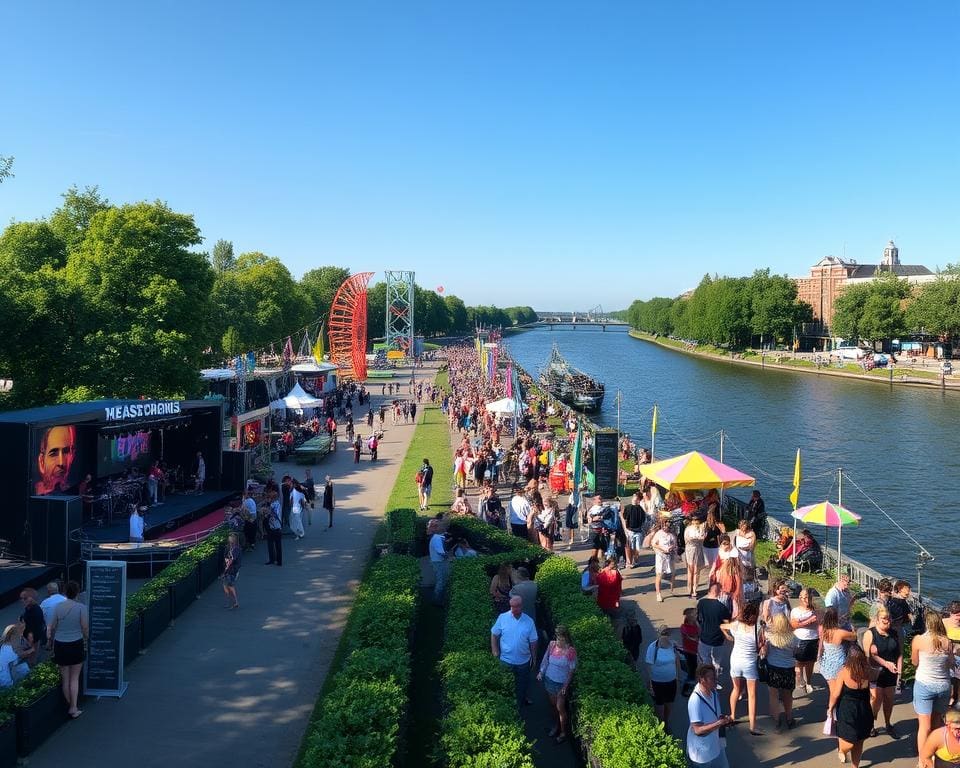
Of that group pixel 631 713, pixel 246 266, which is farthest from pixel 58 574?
pixel 246 266

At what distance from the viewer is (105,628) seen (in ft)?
29.7

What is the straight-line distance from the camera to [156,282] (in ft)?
90.3

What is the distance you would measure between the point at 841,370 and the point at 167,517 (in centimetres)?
7983

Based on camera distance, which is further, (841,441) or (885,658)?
(841,441)

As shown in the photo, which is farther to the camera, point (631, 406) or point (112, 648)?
point (631, 406)

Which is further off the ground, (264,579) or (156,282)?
(156,282)

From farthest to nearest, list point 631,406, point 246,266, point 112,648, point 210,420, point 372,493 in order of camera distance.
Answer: point 246,266, point 631,406, point 372,493, point 210,420, point 112,648

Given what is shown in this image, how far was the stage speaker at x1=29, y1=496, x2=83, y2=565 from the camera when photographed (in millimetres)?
13203

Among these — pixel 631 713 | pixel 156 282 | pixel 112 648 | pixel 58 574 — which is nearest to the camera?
pixel 631 713

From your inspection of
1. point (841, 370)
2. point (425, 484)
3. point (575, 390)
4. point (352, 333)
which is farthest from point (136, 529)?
point (841, 370)

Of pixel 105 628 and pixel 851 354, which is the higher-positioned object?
pixel 851 354

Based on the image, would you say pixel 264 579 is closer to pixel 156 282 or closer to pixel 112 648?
pixel 112 648

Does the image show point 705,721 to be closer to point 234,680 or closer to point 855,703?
point 855,703

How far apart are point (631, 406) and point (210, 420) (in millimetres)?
42877
